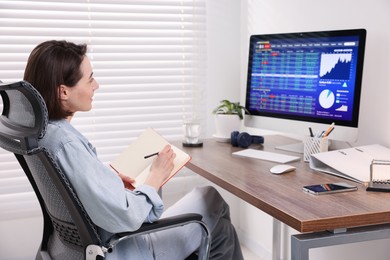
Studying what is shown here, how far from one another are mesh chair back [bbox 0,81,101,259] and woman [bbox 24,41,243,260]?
0.05 m

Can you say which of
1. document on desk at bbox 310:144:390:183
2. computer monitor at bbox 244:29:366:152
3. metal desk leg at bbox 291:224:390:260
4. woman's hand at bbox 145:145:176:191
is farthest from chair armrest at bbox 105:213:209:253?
computer monitor at bbox 244:29:366:152

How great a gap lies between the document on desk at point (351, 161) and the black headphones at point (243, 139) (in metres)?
0.52

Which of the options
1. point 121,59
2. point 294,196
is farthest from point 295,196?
point 121,59

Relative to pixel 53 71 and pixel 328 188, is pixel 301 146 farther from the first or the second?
pixel 53 71

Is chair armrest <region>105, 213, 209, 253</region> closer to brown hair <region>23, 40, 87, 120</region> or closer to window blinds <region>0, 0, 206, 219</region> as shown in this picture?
brown hair <region>23, 40, 87, 120</region>

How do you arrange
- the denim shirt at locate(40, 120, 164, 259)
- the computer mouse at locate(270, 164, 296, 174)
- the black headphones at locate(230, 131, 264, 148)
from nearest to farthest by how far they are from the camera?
the denim shirt at locate(40, 120, 164, 259), the computer mouse at locate(270, 164, 296, 174), the black headphones at locate(230, 131, 264, 148)

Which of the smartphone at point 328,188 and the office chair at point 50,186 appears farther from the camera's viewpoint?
the smartphone at point 328,188

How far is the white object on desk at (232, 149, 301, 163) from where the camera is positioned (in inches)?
85.7

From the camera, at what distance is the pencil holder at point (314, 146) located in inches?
83.4

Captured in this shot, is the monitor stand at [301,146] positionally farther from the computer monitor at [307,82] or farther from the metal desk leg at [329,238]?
the metal desk leg at [329,238]

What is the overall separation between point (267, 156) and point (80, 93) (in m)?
0.89

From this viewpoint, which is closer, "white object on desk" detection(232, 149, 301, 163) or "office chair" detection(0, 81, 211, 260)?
"office chair" detection(0, 81, 211, 260)

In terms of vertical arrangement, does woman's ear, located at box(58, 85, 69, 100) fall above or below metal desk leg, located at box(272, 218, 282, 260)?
above

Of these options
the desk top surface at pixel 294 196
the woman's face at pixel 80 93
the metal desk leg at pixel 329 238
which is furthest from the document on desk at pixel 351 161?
the woman's face at pixel 80 93
